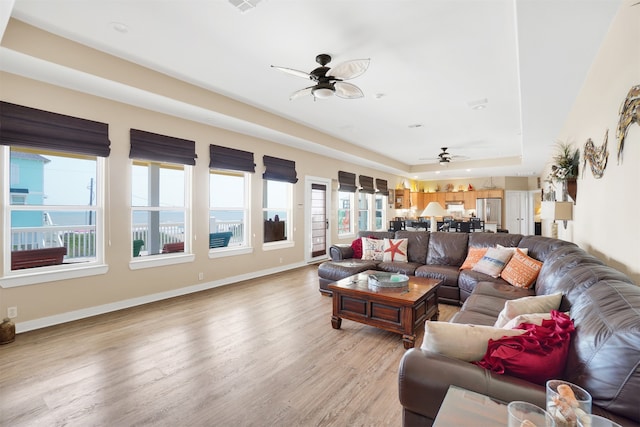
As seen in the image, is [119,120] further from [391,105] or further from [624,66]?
[624,66]

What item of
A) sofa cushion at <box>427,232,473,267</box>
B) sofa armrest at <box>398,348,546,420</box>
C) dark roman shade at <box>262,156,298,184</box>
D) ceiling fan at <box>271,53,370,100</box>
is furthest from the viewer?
dark roman shade at <box>262,156,298,184</box>

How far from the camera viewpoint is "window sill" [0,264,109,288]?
3143mm

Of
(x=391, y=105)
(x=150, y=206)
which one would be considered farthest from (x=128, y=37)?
(x=391, y=105)

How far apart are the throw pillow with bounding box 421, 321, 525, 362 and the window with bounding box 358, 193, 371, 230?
7.86m

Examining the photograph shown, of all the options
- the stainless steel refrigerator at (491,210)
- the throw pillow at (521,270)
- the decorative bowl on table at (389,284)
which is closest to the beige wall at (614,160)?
the throw pillow at (521,270)

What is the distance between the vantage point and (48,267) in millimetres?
3457

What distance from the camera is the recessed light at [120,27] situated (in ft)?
9.17

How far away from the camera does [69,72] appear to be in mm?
3146

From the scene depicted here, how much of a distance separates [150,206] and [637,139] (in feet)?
16.9

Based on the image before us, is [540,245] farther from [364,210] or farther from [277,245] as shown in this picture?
[364,210]

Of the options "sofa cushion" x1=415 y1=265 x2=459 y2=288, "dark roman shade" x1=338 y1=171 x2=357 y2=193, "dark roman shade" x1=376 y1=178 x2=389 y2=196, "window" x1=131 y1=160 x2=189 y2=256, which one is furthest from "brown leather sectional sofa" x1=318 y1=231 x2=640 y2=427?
"dark roman shade" x1=376 y1=178 x2=389 y2=196

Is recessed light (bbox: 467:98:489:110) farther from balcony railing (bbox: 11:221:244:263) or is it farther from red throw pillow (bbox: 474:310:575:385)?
balcony railing (bbox: 11:221:244:263)

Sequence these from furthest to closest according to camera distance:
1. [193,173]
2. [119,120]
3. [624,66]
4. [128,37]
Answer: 1. [193,173]
2. [119,120]
3. [128,37]
4. [624,66]

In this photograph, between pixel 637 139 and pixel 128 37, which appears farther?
pixel 128 37
